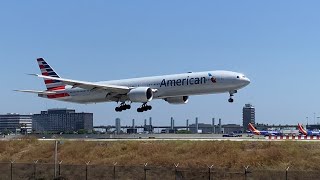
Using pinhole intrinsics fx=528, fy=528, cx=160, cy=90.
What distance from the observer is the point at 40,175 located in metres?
39.6

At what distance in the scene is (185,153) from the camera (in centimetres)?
4281

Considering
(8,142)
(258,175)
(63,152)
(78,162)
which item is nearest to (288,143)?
(258,175)

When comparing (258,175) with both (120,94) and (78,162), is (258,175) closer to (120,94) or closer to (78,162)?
(78,162)

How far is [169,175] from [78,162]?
454 inches

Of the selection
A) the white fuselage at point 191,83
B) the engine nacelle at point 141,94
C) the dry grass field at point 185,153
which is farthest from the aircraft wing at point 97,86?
the dry grass field at point 185,153

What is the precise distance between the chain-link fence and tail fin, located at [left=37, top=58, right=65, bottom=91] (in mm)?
32793

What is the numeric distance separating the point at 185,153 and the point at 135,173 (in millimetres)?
6970

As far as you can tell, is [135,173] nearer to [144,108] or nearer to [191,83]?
[191,83]

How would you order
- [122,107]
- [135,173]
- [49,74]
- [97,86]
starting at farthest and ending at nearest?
[49,74] < [122,107] < [97,86] < [135,173]

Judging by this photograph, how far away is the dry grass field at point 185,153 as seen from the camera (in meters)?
37.3

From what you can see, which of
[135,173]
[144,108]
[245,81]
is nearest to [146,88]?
[144,108]

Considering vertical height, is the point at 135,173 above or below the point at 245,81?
below

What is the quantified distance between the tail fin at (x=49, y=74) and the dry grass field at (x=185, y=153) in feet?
71.7

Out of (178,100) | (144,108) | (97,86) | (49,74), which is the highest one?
(49,74)
